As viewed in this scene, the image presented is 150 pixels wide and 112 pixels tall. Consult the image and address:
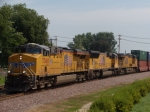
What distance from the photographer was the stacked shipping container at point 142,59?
52625 millimetres

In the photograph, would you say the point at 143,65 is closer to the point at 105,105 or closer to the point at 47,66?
the point at 47,66

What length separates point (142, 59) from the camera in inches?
2144

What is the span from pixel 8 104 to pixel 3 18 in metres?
19.5

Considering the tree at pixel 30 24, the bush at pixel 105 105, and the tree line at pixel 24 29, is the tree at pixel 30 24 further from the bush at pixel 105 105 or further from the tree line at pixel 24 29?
the bush at pixel 105 105

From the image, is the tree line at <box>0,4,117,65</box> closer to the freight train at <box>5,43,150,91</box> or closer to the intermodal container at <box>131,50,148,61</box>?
the freight train at <box>5,43,150,91</box>

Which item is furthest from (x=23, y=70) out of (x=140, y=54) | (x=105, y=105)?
(x=140, y=54)

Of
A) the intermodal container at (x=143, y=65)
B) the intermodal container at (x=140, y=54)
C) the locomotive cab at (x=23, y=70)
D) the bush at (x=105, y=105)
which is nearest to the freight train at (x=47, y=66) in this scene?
the locomotive cab at (x=23, y=70)

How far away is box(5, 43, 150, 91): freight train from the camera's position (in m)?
19.8

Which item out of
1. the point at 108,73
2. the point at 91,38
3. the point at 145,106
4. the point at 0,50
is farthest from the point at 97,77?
the point at 91,38

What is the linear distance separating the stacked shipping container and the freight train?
60.8 ft

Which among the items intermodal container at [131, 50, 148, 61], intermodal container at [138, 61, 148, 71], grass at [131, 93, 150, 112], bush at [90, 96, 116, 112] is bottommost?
grass at [131, 93, 150, 112]

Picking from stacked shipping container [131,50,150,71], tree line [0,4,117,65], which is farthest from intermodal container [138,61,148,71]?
tree line [0,4,117,65]

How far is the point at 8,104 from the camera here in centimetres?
1500

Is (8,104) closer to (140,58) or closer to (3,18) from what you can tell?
(3,18)
